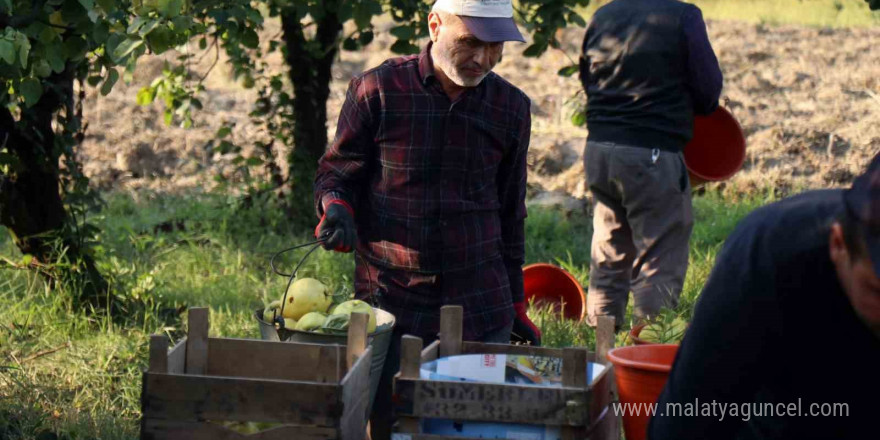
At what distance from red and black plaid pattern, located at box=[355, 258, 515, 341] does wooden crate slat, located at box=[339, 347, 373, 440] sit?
0.66 m

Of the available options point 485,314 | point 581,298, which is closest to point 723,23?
point 581,298

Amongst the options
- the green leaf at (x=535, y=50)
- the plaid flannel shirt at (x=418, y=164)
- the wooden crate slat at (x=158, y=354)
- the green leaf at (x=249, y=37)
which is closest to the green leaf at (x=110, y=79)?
the plaid flannel shirt at (x=418, y=164)

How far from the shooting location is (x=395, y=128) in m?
3.20

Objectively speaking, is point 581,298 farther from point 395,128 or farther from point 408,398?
point 408,398

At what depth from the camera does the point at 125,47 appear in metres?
3.34

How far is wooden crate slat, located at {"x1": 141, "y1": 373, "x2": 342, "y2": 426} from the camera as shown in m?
2.29

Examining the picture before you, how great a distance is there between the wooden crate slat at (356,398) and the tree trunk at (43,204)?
2.81 metres

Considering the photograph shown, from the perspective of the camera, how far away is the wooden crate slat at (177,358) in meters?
2.47

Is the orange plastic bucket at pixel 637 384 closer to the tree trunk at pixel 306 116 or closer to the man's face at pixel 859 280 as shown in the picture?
the man's face at pixel 859 280

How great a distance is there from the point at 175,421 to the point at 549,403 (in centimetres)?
78

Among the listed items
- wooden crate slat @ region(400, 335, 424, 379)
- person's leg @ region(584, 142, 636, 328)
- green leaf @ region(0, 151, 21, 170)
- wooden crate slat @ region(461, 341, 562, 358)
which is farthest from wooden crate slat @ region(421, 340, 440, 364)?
person's leg @ region(584, 142, 636, 328)

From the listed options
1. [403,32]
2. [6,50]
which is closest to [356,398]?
[6,50]

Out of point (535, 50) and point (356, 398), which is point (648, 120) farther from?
point (356, 398)

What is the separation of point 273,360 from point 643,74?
2889 mm
